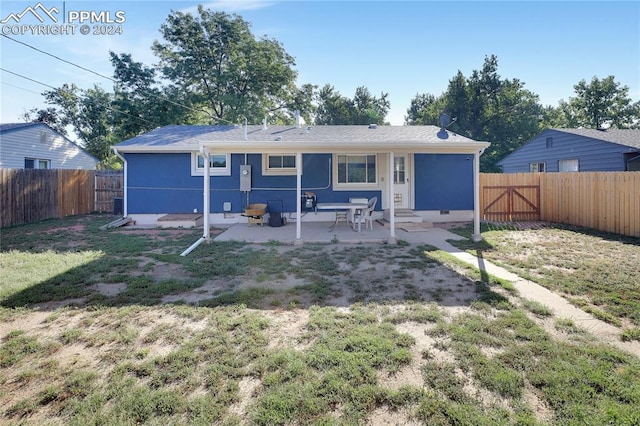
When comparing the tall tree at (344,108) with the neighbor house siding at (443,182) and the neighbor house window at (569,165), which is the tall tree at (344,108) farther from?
the neighbor house siding at (443,182)

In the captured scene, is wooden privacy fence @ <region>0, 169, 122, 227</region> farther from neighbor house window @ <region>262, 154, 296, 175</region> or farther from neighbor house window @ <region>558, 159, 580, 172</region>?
neighbor house window @ <region>558, 159, 580, 172</region>

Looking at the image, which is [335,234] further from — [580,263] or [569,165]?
[569,165]

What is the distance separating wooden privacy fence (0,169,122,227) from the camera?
9.92m

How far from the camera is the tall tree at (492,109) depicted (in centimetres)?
2711

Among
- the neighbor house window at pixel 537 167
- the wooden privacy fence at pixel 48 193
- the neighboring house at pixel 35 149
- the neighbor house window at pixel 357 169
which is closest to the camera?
the wooden privacy fence at pixel 48 193

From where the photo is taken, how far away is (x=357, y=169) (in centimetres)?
1052

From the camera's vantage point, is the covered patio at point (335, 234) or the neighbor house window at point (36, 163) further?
the neighbor house window at point (36, 163)

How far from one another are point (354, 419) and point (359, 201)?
8.47 m

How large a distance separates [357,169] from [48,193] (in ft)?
36.2

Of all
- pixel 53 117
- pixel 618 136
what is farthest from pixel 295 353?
pixel 53 117

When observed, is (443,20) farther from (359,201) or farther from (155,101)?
(155,101)

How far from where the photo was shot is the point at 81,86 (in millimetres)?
31297

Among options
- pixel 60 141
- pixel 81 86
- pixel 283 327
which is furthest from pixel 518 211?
pixel 81 86

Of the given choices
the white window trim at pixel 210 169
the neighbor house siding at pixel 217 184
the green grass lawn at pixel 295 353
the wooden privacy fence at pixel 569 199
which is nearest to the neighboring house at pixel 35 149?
the neighbor house siding at pixel 217 184
